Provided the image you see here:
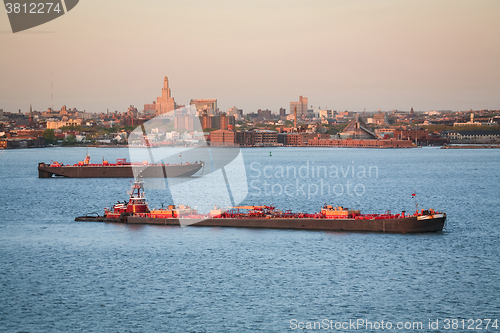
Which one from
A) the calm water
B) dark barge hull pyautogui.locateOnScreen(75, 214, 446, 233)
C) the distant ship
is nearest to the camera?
the calm water

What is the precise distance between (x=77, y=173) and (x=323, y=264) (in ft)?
181

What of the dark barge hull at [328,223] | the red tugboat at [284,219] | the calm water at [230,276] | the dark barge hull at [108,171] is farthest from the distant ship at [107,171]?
the dark barge hull at [328,223]

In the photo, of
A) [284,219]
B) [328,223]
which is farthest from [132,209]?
[328,223]

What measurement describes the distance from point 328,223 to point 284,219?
2637mm

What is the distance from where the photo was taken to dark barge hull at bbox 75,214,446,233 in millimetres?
33594

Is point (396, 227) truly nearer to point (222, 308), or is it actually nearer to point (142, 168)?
point (222, 308)

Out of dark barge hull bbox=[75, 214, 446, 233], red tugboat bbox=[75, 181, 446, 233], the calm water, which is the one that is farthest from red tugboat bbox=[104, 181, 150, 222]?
the calm water

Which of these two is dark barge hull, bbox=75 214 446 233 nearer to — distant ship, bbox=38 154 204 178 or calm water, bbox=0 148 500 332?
calm water, bbox=0 148 500 332

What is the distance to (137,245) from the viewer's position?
104 ft

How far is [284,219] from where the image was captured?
117 feet

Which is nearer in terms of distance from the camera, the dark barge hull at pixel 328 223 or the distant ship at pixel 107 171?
the dark barge hull at pixel 328 223

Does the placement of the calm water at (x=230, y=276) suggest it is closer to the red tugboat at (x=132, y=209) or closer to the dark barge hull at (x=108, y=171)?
the red tugboat at (x=132, y=209)

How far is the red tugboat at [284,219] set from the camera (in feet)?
111

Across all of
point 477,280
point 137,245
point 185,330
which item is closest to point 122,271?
point 137,245
